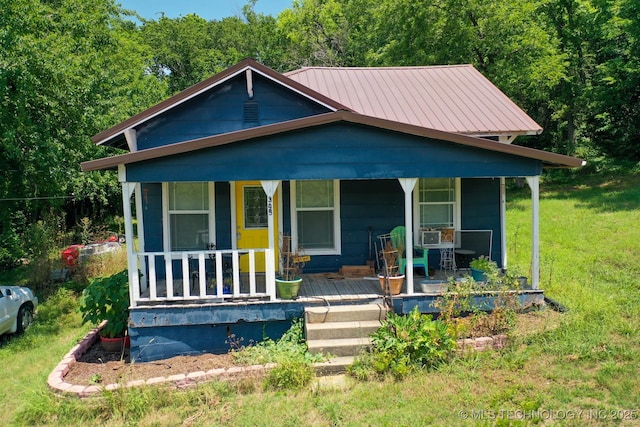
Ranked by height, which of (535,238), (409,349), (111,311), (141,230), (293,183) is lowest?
(409,349)

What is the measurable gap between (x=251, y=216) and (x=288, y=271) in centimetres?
149

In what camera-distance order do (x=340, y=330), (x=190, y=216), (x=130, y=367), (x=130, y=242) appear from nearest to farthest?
(x=130, y=367) < (x=340, y=330) < (x=130, y=242) < (x=190, y=216)

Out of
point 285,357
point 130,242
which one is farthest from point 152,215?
point 285,357

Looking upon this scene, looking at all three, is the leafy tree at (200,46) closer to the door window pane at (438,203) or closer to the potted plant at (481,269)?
the door window pane at (438,203)

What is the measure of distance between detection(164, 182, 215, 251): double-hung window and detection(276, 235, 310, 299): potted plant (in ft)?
4.77

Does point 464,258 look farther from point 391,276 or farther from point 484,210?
point 391,276

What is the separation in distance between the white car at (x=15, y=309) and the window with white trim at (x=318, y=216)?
6103 mm

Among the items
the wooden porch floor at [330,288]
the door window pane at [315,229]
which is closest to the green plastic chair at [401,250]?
the wooden porch floor at [330,288]

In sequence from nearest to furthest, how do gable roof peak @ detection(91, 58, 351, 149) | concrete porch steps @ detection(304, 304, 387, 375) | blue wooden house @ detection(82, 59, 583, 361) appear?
concrete porch steps @ detection(304, 304, 387, 375), blue wooden house @ detection(82, 59, 583, 361), gable roof peak @ detection(91, 58, 351, 149)

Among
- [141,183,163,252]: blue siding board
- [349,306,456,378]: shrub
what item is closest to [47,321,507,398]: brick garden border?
[349,306,456,378]: shrub

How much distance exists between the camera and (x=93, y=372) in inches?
264

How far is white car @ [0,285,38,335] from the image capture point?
9320mm

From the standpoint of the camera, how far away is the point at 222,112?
894 centimetres

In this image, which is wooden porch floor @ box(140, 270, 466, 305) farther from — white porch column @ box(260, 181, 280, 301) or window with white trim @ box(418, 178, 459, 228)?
window with white trim @ box(418, 178, 459, 228)
